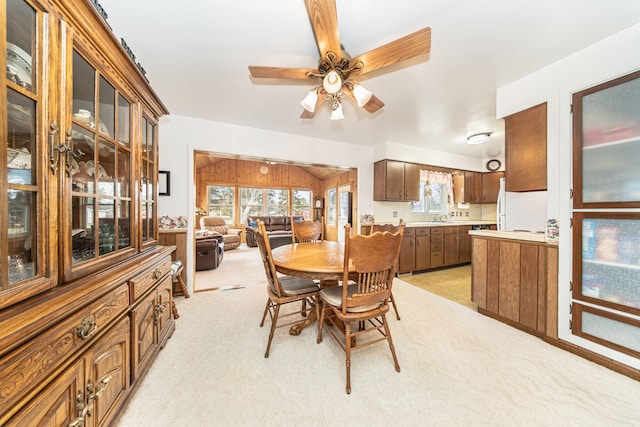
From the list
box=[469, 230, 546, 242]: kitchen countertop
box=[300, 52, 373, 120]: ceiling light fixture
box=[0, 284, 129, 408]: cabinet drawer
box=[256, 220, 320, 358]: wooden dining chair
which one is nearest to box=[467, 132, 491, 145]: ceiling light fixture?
box=[469, 230, 546, 242]: kitchen countertop

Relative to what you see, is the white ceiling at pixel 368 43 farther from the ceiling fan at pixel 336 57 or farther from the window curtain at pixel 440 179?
the window curtain at pixel 440 179

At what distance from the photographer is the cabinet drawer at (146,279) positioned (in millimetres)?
1269

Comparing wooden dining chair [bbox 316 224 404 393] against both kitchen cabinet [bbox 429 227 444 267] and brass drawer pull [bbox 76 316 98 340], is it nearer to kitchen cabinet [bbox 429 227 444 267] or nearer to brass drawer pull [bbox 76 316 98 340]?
brass drawer pull [bbox 76 316 98 340]

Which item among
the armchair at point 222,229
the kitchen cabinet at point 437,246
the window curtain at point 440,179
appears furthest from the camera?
the armchair at point 222,229

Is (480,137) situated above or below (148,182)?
above

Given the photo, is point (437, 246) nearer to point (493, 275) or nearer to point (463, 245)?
point (463, 245)

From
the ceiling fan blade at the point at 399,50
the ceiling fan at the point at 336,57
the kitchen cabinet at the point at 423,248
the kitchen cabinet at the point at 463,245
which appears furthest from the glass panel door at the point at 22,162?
the kitchen cabinet at the point at 463,245

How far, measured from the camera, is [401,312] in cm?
243

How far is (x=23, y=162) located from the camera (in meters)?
0.82

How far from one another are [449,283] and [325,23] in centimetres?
373

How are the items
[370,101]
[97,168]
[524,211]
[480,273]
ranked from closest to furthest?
[97,168] < [370,101] < [480,273] < [524,211]

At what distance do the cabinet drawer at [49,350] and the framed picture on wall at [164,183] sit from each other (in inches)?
87.7

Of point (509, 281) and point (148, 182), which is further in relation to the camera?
point (509, 281)

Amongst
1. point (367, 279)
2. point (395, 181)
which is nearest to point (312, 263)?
point (367, 279)
